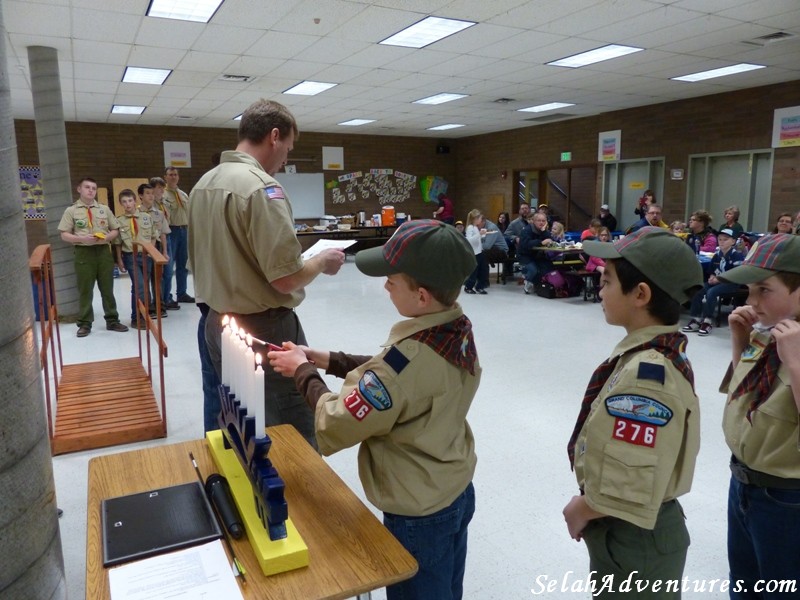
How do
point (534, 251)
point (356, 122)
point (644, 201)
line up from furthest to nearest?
point (356, 122) → point (644, 201) → point (534, 251)

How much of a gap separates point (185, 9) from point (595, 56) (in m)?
4.55

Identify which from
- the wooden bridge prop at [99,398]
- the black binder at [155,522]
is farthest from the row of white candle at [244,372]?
the wooden bridge prop at [99,398]

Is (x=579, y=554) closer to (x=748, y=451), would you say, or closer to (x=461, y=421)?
(x=748, y=451)

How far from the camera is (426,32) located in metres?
6.04

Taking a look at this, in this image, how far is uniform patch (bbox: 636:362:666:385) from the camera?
1.21 meters

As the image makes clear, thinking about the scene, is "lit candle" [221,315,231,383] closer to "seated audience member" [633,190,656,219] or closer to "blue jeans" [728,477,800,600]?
"blue jeans" [728,477,800,600]

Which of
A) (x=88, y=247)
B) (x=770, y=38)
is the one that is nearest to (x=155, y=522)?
(x=88, y=247)

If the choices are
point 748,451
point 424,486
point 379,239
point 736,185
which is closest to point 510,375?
point 748,451

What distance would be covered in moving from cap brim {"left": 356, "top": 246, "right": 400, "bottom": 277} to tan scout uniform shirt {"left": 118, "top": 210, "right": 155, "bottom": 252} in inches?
218

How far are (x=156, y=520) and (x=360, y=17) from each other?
5187 millimetres

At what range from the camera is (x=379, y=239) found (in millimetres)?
13016

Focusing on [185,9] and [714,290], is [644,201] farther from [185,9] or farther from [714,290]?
[185,9]

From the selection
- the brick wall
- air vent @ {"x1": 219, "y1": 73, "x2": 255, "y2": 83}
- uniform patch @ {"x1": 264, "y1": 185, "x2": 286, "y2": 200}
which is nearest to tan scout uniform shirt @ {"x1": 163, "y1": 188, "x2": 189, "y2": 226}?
air vent @ {"x1": 219, "y1": 73, "x2": 255, "y2": 83}

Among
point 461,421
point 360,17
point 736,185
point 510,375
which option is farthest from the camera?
point 736,185
